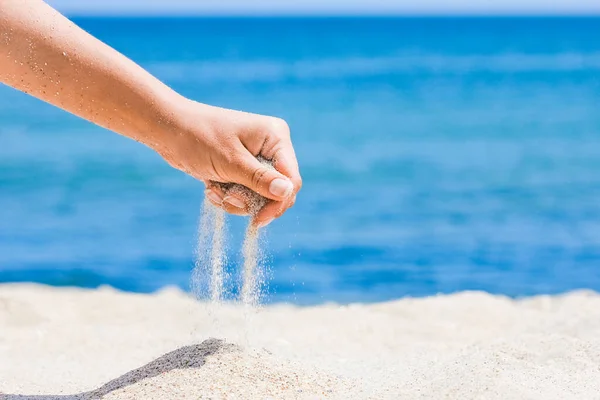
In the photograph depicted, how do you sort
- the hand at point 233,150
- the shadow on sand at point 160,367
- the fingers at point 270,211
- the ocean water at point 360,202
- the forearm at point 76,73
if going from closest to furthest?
the forearm at point 76,73 < the hand at point 233,150 < the fingers at point 270,211 < the shadow on sand at point 160,367 < the ocean water at point 360,202

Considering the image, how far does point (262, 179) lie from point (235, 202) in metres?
0.22

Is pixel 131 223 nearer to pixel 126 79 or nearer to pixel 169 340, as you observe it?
pixel 169 340

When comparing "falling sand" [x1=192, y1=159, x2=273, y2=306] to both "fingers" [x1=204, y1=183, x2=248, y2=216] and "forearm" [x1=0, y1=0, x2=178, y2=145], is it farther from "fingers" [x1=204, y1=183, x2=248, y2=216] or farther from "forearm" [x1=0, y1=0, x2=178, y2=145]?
"forearm" [x1=0, y1=0, x2=178, y2=145]

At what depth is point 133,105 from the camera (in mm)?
2588

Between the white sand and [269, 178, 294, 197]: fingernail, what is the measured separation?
0.71 m

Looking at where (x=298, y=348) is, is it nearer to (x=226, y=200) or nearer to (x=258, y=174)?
(x=226, y=200)

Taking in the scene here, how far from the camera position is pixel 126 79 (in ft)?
8.36

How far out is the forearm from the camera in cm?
244

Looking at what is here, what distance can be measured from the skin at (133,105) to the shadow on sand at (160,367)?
2.19ft

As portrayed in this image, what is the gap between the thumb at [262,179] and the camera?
8.79 ft

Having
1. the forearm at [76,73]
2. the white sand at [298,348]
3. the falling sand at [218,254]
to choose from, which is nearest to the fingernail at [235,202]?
the falling sand at [218,254]

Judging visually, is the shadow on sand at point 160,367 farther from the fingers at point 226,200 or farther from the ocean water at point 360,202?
the ocean water at point 360,202

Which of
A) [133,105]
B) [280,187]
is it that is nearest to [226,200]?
[280,187]

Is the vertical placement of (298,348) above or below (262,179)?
below
